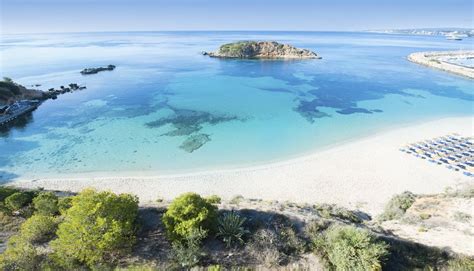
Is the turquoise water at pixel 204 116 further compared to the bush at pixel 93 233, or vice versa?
the turquoise water at pixel 204 116

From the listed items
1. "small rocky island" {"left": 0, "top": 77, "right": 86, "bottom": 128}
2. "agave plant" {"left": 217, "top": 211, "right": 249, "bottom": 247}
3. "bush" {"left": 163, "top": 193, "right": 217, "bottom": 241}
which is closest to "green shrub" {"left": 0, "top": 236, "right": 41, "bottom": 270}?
"bush" {"left": 163, "top": 193, "right": 217, "bottom": 241}

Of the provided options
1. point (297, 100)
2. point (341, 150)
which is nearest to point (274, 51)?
point (297, 100)

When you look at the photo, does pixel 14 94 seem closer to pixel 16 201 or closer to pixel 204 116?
pixel 204 116

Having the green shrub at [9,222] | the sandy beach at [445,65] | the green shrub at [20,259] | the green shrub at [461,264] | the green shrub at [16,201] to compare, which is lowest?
the green shrub at [9,222]

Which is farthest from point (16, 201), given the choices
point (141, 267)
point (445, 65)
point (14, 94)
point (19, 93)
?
point (445, 65)

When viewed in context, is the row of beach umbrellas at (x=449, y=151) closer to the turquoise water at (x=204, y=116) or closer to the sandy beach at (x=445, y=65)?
the turquoise water at (x=204, y=116)

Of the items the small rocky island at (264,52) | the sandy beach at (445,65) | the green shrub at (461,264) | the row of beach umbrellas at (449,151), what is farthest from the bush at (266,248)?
the small rocky island at (264,52)

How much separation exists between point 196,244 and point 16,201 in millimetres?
11960

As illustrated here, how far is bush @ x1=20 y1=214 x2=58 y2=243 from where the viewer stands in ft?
37.2

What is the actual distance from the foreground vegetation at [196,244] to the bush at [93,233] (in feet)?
0.10

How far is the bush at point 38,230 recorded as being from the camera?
11.3 m

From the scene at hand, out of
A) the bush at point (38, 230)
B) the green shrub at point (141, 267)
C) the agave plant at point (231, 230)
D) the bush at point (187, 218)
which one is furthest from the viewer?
the bush at point (38, 230)

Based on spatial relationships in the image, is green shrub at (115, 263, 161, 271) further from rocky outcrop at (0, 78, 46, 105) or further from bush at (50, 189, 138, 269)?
rocky outcrop at (0, 78, 46, 105)

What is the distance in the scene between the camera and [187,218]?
11.0 metres
